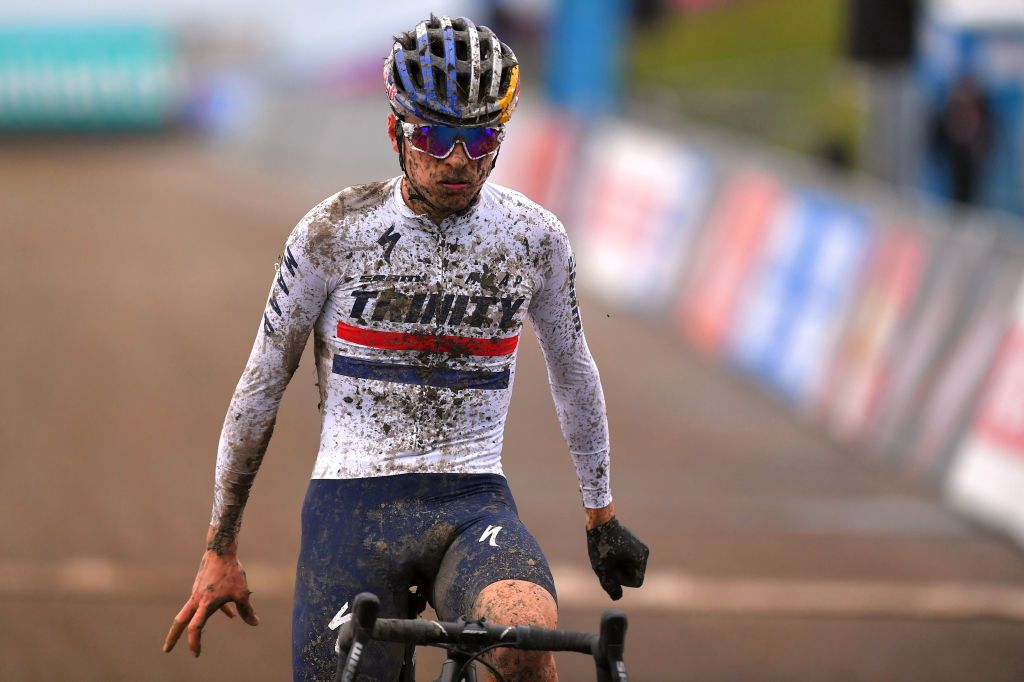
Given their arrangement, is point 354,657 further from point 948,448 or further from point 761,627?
point 948,448

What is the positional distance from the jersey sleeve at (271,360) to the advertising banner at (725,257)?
1079 cm

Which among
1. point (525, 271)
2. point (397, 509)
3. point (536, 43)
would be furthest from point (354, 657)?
point (536, 43)

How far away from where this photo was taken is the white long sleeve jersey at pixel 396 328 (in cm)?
425

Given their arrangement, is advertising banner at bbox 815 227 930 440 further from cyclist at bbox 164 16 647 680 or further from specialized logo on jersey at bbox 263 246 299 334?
specialized logo on jersey at bbox 263 246 299 334

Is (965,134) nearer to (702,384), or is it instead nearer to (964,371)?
(702,384)

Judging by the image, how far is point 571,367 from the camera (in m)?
4.55

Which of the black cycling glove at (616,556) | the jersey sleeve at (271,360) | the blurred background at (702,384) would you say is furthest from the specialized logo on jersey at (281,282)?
the blurred background at (702,384)

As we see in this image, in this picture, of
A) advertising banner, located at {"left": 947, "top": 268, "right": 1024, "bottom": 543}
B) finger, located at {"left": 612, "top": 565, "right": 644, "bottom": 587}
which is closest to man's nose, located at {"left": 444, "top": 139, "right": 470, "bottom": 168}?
finger, located at {"left": 612, "top": 565, "right": 644, "bottom": 587}

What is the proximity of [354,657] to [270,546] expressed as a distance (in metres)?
5.97

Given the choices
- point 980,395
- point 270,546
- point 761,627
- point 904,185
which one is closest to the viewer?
point 761,627

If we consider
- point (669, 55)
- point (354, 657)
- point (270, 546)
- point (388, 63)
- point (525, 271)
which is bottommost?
point (669, 55)

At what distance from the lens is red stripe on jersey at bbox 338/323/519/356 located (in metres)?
4.28

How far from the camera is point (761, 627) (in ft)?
27.7

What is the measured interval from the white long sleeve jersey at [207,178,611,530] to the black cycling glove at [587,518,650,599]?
439mm
